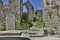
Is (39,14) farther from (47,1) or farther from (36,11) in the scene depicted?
(47,1)

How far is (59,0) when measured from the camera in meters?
9.24

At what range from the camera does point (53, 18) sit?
898 cm

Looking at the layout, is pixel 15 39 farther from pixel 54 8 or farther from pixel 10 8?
pixel 10 8

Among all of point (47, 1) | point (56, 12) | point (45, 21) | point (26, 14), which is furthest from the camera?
point (26, 14)

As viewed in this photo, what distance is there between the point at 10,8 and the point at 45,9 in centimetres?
228

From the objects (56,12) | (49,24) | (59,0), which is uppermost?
(59,0)

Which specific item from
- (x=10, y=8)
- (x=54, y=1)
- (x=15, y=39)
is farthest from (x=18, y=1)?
(x=15, y=39)

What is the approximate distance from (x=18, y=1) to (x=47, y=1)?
69.3 inches

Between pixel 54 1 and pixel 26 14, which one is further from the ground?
pixel 54 1

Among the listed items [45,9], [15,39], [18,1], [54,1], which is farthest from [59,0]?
[15,39]

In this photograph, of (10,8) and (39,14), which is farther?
(39,14)

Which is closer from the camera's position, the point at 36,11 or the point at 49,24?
the point at 49,24

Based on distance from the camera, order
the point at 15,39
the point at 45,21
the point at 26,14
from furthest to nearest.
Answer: the point at 26,14
the point at 45,21
the point at 15,39

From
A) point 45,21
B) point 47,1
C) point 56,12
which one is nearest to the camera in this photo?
point 56,12
